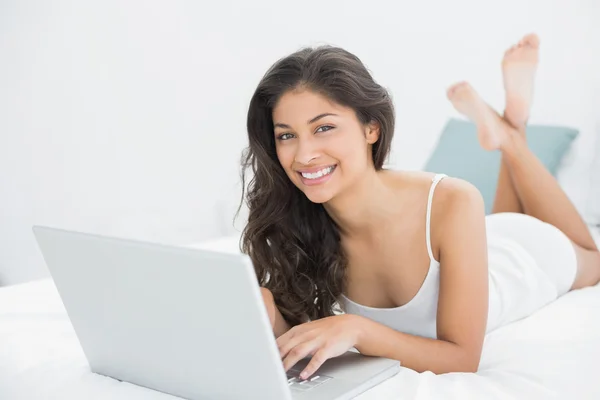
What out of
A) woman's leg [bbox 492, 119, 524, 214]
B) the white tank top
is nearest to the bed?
the white tank top

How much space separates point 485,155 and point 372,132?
5.10ft

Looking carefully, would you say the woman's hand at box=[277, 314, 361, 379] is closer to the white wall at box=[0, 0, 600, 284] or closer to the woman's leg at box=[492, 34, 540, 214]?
the woman's leg at box=[492, 34, 540, 214]

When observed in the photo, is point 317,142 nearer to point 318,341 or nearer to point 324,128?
point 324,128

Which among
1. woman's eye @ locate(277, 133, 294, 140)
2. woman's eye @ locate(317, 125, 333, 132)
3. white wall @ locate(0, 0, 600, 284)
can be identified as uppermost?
white wall @ locate(0, 0, 600, 284)

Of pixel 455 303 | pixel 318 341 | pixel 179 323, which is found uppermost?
pixel 179 323

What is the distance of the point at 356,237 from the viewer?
→ 1.92 metres

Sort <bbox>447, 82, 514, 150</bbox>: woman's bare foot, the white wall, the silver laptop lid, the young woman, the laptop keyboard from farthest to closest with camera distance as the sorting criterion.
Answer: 1. the white wall
2. <bbox>447, 82, 514, 150</bbox>: woman's bare foot
3. the young woman
4. the laptop keyboard
5. the silver laptop lid

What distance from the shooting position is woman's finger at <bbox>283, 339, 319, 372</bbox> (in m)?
1.36

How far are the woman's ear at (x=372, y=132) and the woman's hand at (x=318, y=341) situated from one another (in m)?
0.49

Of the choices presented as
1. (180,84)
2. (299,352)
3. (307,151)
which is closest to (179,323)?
(299,352)

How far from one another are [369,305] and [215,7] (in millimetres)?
2422

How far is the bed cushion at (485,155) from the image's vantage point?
3131 mm

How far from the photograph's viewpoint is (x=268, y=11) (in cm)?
402

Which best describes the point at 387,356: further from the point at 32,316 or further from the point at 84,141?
the point at 84,141
